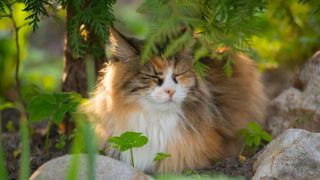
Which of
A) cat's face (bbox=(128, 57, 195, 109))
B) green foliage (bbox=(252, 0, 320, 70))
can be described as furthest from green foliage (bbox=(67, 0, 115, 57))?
green foliage (bbox=(252, 0, 320, 70))

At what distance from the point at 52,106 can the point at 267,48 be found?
1.95 m

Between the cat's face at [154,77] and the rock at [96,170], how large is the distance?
1.57 feet

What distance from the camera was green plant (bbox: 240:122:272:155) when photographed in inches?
144

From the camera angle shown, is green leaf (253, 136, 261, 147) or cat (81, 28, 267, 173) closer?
cat (81, 28, 267, 173)

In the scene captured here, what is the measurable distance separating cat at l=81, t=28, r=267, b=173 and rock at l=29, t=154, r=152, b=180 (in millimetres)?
485

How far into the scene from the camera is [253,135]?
372cm

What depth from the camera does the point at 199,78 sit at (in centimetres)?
355

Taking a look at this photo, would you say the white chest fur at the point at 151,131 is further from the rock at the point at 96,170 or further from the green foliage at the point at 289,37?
the green foliage at the point at 289,37

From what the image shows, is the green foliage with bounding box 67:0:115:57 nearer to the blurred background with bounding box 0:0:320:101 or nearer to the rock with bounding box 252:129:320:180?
the blurred background with bounding box 0:0:320:101

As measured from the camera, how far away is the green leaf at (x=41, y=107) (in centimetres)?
368

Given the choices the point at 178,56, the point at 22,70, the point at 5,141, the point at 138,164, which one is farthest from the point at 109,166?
the point at 22,70

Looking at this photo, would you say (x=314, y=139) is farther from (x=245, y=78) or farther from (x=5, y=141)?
(x=5, y=141)

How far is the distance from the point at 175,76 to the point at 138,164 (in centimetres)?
52

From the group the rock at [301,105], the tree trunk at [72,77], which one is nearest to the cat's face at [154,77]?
the tree trunk at [72,77]
